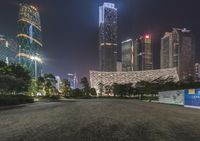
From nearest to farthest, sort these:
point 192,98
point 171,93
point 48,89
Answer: point 192,98 < point 171,93 < point 48,89

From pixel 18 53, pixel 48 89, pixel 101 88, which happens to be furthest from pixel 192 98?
pixel 18 53

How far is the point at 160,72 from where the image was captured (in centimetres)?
13650

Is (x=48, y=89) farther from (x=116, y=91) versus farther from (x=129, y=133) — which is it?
(x=129, y=133)

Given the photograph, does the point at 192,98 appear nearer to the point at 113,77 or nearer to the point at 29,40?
the point at 29,40

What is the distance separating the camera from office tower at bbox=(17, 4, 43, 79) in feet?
420

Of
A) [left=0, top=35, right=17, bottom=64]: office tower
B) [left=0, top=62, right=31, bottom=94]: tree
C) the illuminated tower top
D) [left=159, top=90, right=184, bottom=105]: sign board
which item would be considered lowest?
[left=159, top=90, right=184, bottom=105]: sign board

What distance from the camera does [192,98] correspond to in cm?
2786

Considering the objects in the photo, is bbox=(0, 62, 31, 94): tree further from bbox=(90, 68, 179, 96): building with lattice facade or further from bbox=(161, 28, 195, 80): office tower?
bbox=(161, 28, 195, 80): office tower

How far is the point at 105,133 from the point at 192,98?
22433 millimetres

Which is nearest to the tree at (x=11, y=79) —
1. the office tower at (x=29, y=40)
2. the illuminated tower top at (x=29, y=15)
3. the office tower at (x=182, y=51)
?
the office tower at (x=29, y=40)

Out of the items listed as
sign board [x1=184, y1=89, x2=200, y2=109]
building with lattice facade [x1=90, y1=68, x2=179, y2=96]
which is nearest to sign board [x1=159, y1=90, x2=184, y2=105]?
sign board [x1=184, y1=89, x2=200, y2=109]

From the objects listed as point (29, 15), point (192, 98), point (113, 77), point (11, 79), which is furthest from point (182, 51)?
point (11, 79)

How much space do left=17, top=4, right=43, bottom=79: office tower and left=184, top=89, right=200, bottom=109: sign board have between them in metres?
109

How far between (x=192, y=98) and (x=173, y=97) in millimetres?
7786
